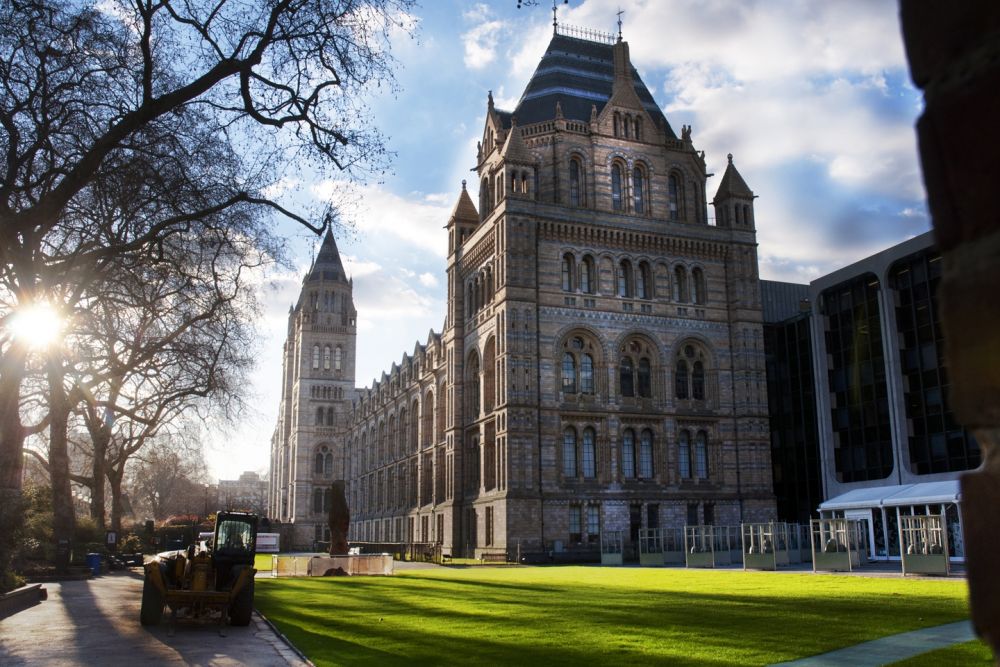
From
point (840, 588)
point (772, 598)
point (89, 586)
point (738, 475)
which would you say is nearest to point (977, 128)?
point (772, 598)

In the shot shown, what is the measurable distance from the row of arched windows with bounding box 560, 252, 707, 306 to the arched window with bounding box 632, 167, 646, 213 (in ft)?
13.0

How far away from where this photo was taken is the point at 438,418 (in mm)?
63250

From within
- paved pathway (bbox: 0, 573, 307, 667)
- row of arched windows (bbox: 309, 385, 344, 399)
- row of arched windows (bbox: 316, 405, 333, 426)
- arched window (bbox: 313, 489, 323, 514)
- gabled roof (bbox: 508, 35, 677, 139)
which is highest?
gabled roof (bbox: 508, 35, 677, 139)

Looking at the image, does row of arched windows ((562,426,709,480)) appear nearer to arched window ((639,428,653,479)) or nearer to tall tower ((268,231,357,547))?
arched window ((639,428,653,479))

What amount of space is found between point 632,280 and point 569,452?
11.2 metres

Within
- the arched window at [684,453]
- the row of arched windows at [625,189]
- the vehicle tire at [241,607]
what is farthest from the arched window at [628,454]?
the vehicle tire at [241,607]

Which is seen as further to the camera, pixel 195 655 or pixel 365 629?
pixel 365 629

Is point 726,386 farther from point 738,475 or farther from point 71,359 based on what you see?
point 71,359

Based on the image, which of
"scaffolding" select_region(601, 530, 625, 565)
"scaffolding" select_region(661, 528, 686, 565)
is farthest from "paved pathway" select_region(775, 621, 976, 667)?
"scaffolding" select_region(661, 528, 686, 565)

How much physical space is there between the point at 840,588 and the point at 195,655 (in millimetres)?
17306

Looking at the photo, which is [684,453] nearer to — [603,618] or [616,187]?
[616,187]

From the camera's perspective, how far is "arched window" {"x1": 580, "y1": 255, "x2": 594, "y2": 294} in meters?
52.4

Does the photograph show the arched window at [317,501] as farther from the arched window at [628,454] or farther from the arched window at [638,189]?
the arched window at [638,189]

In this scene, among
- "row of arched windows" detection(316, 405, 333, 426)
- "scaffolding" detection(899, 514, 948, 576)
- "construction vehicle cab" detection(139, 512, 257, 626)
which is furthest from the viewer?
"row of arched windows" detection(316, 405, 333, 426)
